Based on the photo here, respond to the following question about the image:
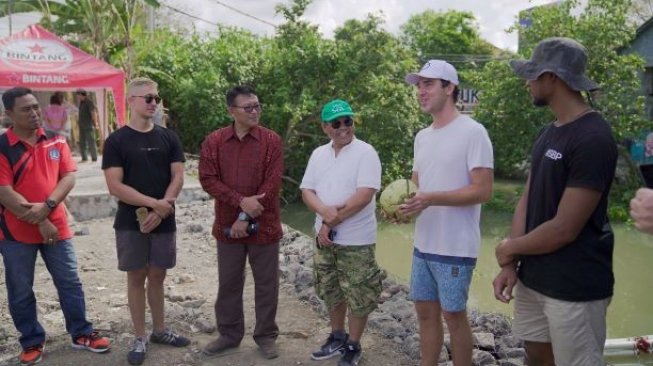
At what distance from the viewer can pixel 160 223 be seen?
4.29 m

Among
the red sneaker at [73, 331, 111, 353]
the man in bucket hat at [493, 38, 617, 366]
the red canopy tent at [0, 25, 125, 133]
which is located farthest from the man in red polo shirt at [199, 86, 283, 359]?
the red canopy tent at [0, 25, 125, 133]

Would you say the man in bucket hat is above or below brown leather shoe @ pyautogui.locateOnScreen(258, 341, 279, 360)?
above

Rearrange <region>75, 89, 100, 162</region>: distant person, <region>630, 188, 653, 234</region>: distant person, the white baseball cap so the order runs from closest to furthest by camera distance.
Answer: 1. <region>630, 188, 653, 234</region>: distant person
2. the white baseball cap
3. <region>75, 89, 100, 162</region>: distant person

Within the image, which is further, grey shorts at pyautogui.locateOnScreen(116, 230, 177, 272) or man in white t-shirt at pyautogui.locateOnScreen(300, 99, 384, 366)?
grey shorts at pyautogui.locateOnScreen(116, 230, 177, 272)

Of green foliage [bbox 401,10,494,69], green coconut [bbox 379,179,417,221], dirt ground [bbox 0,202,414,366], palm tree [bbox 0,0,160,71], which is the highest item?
green foliage [bbox 401,10,494,69]

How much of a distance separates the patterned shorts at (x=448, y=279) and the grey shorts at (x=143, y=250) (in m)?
1.88

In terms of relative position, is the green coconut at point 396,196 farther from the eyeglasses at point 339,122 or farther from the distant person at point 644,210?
the distant person at point 644,210

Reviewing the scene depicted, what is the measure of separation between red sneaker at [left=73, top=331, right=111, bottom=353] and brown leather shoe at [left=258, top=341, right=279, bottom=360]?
115 cm

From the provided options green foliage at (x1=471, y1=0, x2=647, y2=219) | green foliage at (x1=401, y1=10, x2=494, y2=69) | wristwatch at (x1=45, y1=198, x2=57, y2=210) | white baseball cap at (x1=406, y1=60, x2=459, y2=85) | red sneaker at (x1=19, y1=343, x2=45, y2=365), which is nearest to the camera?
white baseball cap at (x1=406, y1=60, x2=459, y2=85)

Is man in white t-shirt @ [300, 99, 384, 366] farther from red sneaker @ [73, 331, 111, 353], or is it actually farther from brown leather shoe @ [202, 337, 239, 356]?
red sneaker @ [73, 331, 111, 353]

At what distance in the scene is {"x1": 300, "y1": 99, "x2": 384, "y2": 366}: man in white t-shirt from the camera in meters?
4.05

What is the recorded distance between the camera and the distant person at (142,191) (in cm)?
420

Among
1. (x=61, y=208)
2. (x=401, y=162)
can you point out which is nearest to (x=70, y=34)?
(x=401, y=162)

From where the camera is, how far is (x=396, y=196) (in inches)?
155
